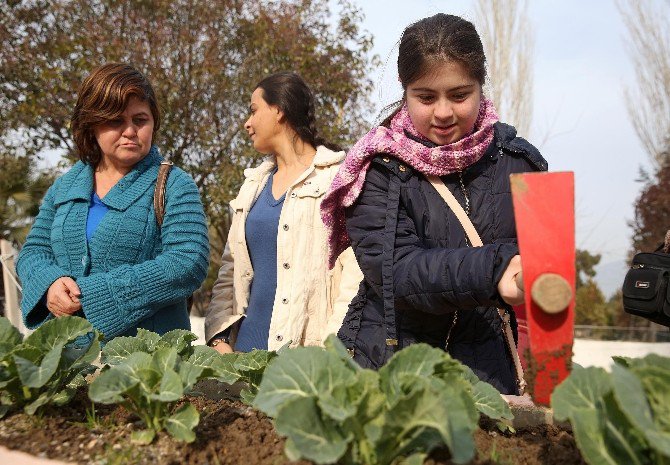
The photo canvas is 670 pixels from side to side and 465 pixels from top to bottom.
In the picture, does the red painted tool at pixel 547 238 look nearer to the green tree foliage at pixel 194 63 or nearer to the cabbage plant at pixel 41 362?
the cabbage plant at pixel 41 362

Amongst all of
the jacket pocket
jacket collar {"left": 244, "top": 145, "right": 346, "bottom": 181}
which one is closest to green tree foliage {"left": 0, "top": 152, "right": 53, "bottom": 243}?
jacket collar {"left": 244, "top": 145, "right": 346, "bottom": 181}

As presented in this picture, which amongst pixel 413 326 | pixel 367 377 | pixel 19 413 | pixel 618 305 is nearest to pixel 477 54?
pixel 413 326

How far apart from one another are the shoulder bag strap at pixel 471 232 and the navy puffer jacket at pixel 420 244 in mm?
16

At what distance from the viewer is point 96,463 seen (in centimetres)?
133

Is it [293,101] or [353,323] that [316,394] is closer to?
[353,323]

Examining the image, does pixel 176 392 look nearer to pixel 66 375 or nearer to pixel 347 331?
pixel 66 375

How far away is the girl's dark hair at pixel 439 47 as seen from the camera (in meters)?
1.91

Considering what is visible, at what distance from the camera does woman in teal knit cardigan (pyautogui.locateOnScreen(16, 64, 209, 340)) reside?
2.43m

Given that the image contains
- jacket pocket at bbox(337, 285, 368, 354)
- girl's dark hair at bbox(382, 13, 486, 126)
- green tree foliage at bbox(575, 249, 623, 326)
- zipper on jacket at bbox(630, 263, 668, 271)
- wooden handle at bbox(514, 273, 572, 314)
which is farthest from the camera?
green tree foliage at bbox(575, 249, 623, 326)

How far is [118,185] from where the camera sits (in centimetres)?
269

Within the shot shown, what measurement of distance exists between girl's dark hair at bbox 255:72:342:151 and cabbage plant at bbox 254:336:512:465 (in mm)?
2346

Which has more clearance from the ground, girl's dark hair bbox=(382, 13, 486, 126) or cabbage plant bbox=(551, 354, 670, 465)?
girl's dark hair bbox=(382, 13, 486, 126)

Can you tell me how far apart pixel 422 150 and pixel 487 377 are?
675 millimetres

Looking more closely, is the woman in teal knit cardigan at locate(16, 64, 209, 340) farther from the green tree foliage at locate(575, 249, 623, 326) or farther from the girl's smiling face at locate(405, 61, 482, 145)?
the green tree foliage at locate(575, 249, 623, 326)
